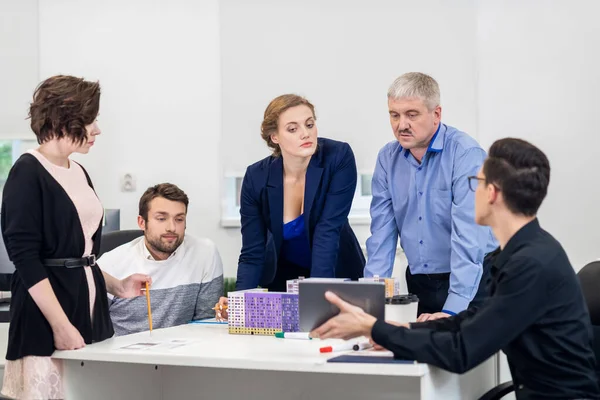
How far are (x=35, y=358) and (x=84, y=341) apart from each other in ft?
0.51

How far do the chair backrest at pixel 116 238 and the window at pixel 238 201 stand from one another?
1.32 m

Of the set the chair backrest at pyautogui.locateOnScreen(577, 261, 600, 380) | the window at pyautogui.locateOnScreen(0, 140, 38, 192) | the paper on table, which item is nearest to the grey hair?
the chair backrest at pyautogui.locateOnScreen(577, 261, 600, 380)

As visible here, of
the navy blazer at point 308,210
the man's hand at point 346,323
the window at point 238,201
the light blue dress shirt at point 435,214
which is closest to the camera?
the man's hand at point 346,323

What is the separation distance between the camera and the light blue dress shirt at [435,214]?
279cm

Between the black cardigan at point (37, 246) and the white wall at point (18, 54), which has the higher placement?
the white wall at point (18, 54)

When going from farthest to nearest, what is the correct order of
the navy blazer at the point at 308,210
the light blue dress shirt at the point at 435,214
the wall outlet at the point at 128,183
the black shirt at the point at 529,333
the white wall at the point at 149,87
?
1. the wall outlet at the point at 128,183
2. the white wall at the point at 149,87
3. the navy blazer at the point at 308,210
4. the light blue dress shirt at the point at 435,214
5. the black shirt at the point at 529,333

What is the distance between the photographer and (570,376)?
2.01 meters

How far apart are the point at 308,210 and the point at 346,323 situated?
113 cm

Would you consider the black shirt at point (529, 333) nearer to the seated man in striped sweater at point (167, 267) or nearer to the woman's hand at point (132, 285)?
the woman's hand at point (132, 285)

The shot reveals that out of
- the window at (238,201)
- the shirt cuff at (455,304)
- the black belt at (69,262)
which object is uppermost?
the window at (238,201)

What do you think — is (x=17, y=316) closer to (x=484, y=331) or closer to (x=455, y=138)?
(x=484, y=331)

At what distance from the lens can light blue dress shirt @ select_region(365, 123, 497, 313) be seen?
2.79 metres

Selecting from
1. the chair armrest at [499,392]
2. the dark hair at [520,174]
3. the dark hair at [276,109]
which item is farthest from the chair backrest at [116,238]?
the dark hair at [520,174]

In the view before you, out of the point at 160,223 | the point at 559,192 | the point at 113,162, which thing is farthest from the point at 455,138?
the point at 113,162
